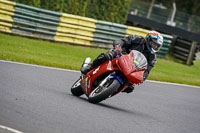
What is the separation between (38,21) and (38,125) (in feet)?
41.5

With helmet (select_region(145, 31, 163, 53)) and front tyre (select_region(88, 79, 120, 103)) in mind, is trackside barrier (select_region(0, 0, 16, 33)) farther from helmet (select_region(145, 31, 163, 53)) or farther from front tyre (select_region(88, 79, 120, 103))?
front tyre (select_region(88, 79, 120, 103))

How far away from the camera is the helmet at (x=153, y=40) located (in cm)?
872

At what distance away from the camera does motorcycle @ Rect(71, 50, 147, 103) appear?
26.7 ft

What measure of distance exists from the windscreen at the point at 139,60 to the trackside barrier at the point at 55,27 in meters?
9.71

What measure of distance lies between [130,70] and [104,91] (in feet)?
1.83

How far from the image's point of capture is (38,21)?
18391 mm

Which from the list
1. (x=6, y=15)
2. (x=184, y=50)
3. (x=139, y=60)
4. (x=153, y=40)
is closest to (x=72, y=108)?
(x=139, y=60)

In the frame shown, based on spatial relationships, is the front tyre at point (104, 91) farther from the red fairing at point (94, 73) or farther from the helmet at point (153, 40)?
the helmet at point (153, 40)

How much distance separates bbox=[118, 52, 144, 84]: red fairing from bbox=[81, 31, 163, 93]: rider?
0.29 m

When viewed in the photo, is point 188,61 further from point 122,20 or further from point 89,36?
point 89,36

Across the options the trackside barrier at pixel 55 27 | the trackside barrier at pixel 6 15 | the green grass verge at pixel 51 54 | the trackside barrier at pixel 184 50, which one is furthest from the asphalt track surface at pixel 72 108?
the trackside barrier at pixel 184 50

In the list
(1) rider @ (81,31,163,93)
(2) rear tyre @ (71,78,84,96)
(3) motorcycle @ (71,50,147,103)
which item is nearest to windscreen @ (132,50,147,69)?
(3) motorcycle @ (71,50,147,103)

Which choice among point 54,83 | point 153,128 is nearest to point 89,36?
point 54,83

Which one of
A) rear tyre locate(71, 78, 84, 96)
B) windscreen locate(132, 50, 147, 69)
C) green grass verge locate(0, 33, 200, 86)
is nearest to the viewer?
windscreen locate(132, 50, 147, 69)
